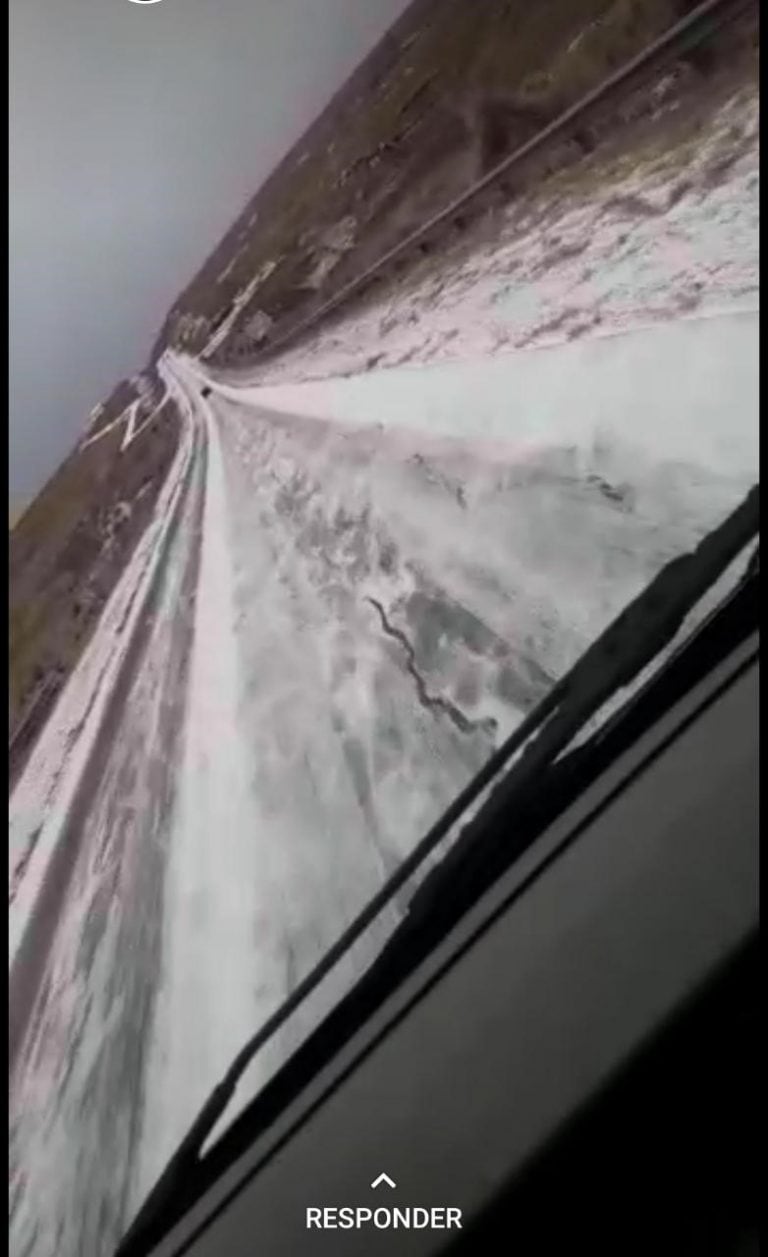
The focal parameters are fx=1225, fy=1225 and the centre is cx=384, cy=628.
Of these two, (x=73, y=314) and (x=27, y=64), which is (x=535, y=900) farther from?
(x=27, y=64)

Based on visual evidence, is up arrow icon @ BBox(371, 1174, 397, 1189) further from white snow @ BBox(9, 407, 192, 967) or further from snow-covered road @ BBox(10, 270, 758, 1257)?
white snow @ BBox(9, 407, 192, 967)

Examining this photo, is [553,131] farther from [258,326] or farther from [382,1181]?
[382,1181]

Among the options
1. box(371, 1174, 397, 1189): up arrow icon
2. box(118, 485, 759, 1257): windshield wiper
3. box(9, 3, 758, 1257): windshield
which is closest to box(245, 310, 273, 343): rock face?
box(9, 3, 758, 1257): windshield

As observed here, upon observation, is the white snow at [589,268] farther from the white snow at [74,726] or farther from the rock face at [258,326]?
the white snow at [74,726]

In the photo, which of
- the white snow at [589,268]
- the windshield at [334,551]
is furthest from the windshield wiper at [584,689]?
the white snow at [589,268]

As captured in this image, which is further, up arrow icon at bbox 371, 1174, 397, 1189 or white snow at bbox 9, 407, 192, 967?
white snow at bbox 9, 407, 192, 967

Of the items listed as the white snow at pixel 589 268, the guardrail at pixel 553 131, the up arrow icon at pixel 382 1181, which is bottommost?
the up arrow icon at pixel 382 1181

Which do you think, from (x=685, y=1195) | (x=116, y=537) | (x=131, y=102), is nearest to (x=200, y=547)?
(x=116, y=537)

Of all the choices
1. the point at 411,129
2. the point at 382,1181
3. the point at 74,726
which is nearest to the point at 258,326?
the point at 411,129
